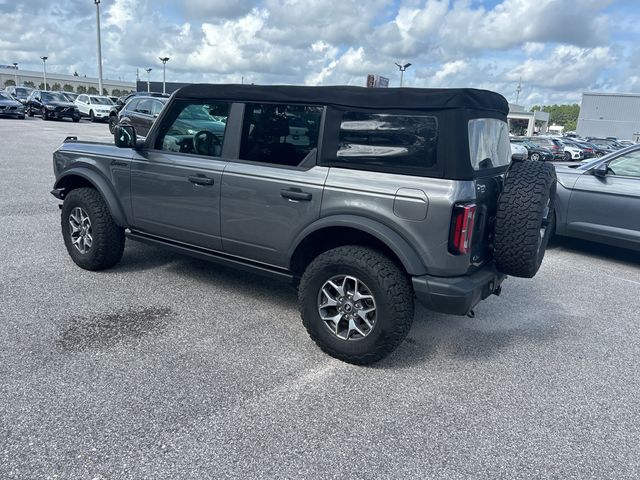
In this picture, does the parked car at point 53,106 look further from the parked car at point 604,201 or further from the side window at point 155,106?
the parked car at point 604,201

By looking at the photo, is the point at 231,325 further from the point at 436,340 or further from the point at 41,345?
the point at 436,340

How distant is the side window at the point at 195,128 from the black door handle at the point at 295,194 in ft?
2.70

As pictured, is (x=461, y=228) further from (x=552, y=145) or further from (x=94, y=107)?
(x=94, y=107)

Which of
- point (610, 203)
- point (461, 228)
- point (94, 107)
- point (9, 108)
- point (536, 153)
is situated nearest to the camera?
point (461, 228)

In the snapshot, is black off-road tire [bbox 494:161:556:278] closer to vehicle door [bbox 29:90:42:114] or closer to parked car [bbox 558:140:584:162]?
parked car [bbox 558:140:584:162]

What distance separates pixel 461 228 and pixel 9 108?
31.3 meters

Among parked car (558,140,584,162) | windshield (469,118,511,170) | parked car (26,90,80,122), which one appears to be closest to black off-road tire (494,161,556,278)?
windshield (469,118,511,170)

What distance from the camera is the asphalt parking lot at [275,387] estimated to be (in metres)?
2.53

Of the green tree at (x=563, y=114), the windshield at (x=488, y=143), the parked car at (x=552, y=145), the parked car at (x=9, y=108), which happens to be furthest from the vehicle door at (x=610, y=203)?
the green tree at (x=563, y=114)

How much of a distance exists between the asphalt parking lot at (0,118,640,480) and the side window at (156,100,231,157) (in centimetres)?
133

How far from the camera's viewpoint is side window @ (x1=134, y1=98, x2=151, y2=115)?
17.8 meters

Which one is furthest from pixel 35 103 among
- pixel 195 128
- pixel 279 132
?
pixel 279 132

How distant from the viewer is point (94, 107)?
3061cm

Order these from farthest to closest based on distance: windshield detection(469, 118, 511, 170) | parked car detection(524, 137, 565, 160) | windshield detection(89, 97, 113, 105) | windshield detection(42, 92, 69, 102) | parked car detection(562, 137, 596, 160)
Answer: windshield detection(89, 97, 113, 105) → parked car detection(562, 137, 596, 160) → windshield detection(42, 92, 69, 102) → parked car detection(524, 137, 565, 160) → windshield detection(469, 118, 511, 170)
